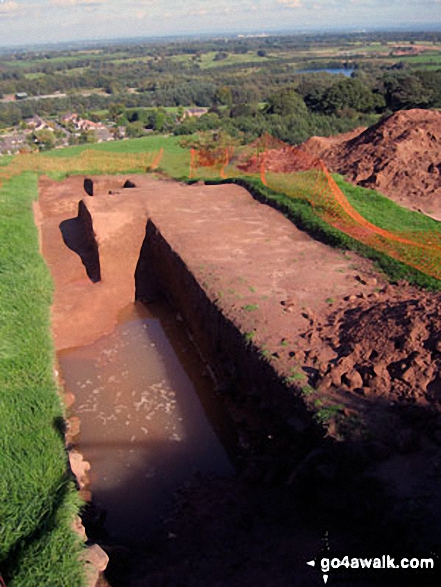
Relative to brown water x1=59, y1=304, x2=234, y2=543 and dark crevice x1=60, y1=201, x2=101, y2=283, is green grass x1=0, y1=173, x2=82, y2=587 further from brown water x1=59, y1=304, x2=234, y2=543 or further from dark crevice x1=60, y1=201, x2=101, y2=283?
dark crevice x1=60, y1=201, x2=101, y2=283

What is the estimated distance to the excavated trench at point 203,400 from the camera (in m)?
4.77

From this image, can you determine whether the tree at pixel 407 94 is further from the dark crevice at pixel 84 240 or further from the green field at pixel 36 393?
the dark crevice at pixel 84 240

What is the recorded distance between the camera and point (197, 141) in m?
30.4

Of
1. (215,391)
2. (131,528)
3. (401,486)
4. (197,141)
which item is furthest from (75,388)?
(197,141)

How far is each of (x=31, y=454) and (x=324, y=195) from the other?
36.3ft

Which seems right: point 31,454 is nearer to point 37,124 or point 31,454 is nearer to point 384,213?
point 384,213

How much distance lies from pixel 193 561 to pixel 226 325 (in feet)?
13.4

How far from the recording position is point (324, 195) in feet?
46.0

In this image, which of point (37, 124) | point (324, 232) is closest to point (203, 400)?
point (324, 232)

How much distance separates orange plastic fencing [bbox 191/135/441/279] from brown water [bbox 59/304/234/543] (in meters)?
4.84

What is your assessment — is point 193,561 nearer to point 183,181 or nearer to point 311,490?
point 311,490

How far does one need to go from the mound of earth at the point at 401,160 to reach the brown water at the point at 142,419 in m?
9.56

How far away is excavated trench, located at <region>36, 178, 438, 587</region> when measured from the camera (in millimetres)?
4766

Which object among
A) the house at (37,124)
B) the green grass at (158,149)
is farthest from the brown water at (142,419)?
the house at (37,124)
